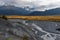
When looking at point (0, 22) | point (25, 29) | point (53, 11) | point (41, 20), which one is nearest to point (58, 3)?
point (53, 11)

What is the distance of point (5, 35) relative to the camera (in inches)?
37.5

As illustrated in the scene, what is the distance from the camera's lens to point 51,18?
130cm

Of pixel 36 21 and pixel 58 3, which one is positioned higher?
pixel 58 3

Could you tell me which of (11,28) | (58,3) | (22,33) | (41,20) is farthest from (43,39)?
(58,3)

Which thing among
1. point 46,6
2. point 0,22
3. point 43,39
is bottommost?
point 43,39

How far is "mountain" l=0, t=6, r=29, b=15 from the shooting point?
132cm

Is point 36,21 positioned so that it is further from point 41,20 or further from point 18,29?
point 18,29

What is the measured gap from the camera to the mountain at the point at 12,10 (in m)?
1.32

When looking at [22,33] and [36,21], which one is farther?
[36,21]

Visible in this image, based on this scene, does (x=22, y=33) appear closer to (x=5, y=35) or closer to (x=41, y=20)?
(x=5, y=35)

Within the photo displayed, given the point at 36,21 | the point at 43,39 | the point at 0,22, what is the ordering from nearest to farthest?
the point at 43,39 < the point at 0,22 < the point at 36,21

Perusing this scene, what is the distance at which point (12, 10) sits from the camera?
1330mm

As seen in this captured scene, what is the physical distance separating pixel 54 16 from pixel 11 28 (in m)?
0.48

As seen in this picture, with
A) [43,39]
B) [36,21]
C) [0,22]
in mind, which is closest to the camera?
[43,39]
